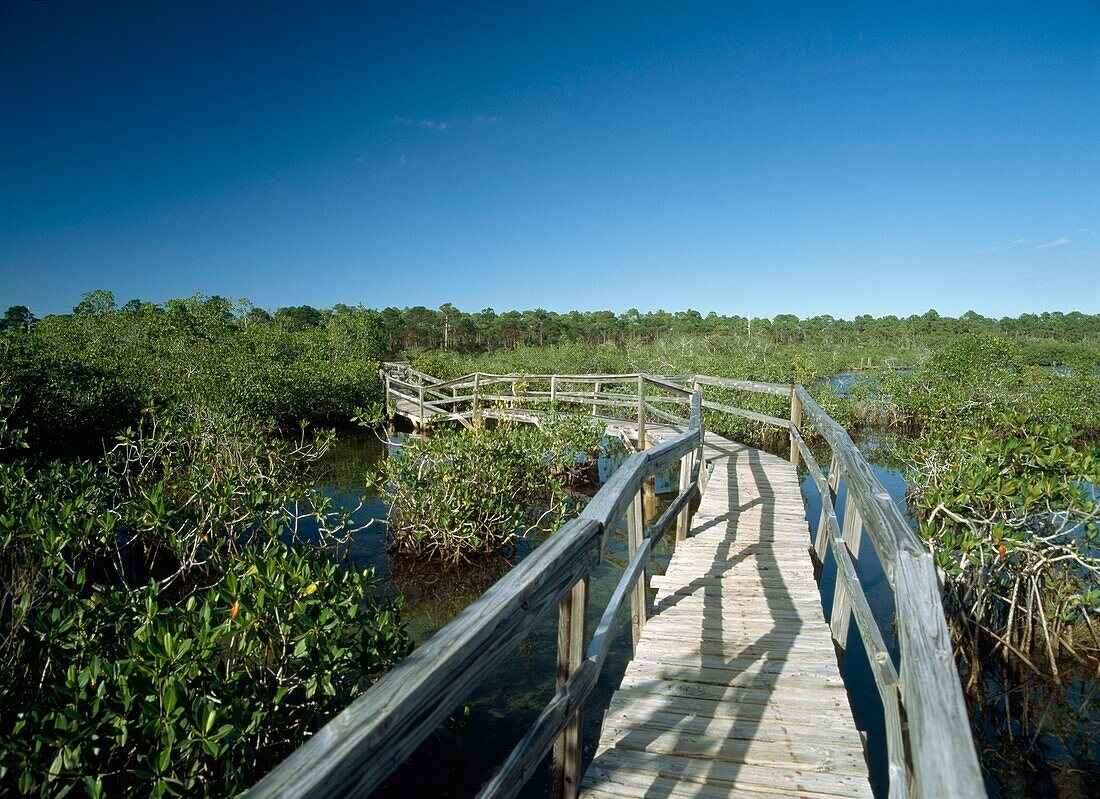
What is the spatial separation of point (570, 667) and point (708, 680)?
1.26 m

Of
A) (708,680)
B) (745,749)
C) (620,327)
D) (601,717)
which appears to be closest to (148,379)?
(601,717)

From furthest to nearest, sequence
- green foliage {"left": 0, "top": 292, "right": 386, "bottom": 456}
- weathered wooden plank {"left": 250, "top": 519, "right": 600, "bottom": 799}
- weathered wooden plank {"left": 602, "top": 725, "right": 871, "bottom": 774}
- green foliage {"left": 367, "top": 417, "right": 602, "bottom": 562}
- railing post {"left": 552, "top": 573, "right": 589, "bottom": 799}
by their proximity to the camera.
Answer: green foliage {"left": 0, "top": 292, "right": 386, "bottom": 456} < green foliage {"left": 367, "top": 417, "right": 602, "bottom": 562} < weathered wooden plank {"left": 602, "top": 725, "right": 871, "bottom": 774} < railing post {"left": 552, "top": 573, "right": 589, "bottom": 799} < weathered wooden plank {"left": 250, "top": 519, "right": 600, "bottom": 799}

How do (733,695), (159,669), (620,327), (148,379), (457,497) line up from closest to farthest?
(159,669) < (733,695) < (457,497) < (148,379) < (620,327)

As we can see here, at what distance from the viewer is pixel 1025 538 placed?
16.2 ft

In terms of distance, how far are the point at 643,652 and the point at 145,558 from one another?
6.09 m

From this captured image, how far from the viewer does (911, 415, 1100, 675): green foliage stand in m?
4.24

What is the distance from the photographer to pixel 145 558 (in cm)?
644

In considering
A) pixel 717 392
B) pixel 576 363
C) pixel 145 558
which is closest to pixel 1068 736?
pixel 145 558

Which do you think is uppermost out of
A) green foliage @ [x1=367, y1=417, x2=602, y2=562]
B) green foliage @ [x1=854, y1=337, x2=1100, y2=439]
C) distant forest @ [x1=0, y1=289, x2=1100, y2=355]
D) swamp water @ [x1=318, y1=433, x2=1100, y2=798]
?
distant forest @ [x1=0, y1=289, x2=1100, y2=355]

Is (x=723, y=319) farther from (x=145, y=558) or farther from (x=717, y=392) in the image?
(x=145, y=558)

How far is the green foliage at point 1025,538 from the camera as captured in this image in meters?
4.24

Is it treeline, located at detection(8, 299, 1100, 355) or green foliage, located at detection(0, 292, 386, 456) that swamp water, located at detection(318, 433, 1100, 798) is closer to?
green foliage, located at detection(0, 292, 386, 456)

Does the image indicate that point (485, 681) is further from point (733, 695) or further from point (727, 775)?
point (727, 775)

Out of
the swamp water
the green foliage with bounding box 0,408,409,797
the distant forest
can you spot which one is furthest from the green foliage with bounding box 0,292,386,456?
the distant forest
